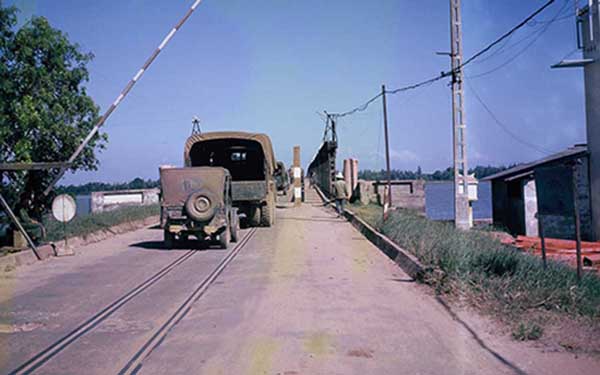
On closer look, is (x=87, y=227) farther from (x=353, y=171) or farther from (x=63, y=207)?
(x=353, y=171)

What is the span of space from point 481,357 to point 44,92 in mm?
13217

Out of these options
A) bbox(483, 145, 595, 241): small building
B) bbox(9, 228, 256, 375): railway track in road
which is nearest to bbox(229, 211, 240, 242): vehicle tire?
bbox(9, 228, 256, 375): railway track in road

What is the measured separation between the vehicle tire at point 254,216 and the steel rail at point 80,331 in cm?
1139

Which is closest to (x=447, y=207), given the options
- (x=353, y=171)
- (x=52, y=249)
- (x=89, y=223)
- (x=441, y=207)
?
(x=441, y=207)

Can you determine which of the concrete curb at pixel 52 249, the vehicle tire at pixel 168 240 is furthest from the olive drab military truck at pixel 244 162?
the vehicle tire at pixel 168 240

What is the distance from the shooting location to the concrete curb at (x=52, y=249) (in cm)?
1327

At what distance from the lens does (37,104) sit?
1512 centimetres

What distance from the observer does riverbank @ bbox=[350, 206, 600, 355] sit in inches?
272

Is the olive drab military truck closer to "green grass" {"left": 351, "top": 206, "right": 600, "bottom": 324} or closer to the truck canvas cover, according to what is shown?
the truck canvas cover

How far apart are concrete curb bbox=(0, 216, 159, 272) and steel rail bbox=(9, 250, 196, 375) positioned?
3847 mm

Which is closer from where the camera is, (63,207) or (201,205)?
(63,207)

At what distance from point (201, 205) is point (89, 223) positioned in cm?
681

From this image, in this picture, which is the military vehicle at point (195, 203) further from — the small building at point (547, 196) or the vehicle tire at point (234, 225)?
the small building at point (547, 196)

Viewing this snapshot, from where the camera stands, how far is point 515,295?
8.25 meters
